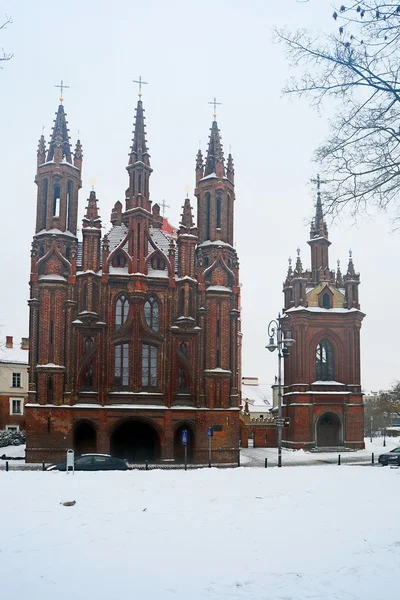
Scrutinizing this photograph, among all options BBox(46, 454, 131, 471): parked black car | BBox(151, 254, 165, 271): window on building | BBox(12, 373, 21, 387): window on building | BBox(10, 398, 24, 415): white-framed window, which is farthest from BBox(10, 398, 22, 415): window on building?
BBox(46, 454, 131, 471): parked black car

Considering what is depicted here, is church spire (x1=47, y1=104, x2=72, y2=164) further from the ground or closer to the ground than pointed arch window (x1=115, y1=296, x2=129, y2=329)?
further from the ground

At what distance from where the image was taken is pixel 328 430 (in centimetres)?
5644

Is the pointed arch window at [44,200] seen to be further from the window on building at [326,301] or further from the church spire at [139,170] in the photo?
the window on building at [326,301]

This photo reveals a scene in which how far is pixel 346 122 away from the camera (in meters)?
13.3

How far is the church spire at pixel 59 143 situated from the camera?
148ft

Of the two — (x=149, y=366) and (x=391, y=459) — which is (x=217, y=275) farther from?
(x=391, y=459)

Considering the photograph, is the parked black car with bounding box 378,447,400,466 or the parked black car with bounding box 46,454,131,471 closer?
the parked black car with bounding box 46,454,131,471

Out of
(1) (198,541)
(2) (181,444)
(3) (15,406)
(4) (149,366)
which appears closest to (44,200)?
(4) (149,366)

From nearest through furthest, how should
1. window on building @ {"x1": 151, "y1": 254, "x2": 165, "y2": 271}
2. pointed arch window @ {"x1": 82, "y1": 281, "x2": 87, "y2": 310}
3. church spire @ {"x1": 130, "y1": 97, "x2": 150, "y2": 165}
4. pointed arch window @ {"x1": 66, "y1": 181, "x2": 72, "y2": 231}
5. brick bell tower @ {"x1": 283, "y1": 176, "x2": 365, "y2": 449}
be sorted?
pointed arch window @ {"x1": 82, "y1": 281, "x2": 87, "y2": 310}, window on building @ {"x1": 151, "y1": 254, "x2": 165, "y2": 271}, pointed arch window @ {"x1": 66, "y1": 181, "x2": 72, "y2": 231}, church spire @ {"x1": 130, "y1": 97, "x2": 150, "y2": 165}, brick bell tower @ {"x1": 283, "y1": 176, "x2": 365, "y2": 449}

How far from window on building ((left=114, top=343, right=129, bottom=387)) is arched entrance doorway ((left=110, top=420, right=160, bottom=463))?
9.24ft

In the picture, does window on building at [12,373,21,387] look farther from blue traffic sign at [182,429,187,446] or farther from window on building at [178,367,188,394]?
blue traffic sign at [182,429,187,446]

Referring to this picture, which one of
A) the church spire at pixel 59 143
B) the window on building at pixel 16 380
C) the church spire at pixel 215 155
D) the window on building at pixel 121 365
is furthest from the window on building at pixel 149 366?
the window on building at pixel 16 380

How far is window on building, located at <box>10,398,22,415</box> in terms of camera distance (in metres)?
69.3

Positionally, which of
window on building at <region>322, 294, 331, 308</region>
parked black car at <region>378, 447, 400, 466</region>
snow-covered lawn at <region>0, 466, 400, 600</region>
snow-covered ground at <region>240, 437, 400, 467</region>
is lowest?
snow-covered ground at <region>240, 437, 400, 467</region>
